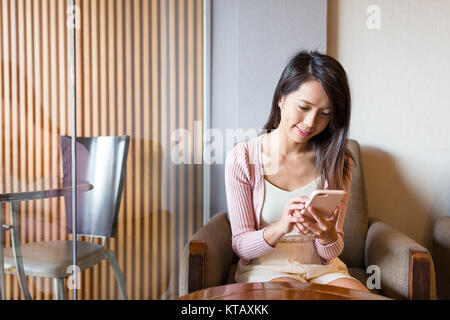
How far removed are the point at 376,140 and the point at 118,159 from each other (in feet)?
2.69

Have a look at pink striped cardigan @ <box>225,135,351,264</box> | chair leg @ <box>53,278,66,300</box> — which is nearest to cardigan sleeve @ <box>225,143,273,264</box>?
pink striped cardigan @ <box>225,135,351,264</box>

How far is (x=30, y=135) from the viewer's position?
1.07 meters

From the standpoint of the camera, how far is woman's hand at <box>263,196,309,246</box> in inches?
35.2

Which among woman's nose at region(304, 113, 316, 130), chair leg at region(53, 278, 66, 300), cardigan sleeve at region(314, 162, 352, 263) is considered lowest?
chair leg at region(53, 278, 66, 300)

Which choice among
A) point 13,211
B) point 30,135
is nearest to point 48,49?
point 30,135

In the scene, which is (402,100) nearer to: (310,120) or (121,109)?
(310,120)

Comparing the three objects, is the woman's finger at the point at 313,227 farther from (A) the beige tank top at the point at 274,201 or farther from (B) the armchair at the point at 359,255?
(B) the armchair at the point at 359,255

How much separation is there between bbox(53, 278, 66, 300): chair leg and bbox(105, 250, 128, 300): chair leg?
0.50 ft

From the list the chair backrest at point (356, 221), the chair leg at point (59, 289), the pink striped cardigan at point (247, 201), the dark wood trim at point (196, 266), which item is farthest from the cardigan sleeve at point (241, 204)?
the chair leg at point (59, 289)

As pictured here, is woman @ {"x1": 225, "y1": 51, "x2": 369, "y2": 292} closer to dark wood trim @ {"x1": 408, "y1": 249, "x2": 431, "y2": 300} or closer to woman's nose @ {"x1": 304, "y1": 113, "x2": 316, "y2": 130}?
woman's nose @ {"x1": 304, "y1": 113, "x2": 316, "y2": 130}

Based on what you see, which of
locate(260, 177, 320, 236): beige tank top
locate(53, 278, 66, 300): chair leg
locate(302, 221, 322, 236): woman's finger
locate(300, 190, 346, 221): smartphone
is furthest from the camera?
locate(53, 278, 66, 300): chair leg

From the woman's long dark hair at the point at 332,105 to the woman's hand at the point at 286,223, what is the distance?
0.17m

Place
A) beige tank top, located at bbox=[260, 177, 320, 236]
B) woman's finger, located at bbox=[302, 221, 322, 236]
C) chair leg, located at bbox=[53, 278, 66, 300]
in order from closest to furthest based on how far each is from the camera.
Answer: woman's finger, located at bbox=[302, 221, 322, 236] < beige tank top, located at bbox=[260, 177, 320, 236] < chair leg, located at bbox=[53, 278, 66, 300]
